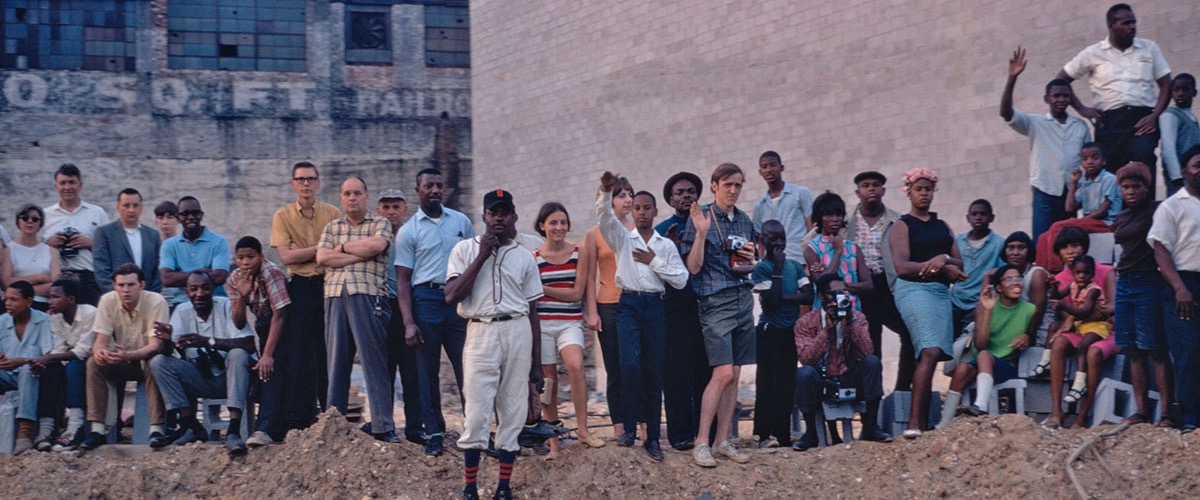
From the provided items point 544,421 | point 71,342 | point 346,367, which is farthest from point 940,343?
point 71,342

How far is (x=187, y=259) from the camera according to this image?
9.85 m

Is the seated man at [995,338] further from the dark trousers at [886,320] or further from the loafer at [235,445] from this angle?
the loafer at [235,445]

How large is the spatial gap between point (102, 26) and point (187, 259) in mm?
15333

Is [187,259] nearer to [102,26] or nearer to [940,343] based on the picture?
[940,343]

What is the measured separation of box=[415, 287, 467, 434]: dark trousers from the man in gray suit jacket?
103 inches

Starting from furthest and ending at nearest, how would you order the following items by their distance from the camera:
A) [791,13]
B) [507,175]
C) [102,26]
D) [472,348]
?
[102,26] < [507,175] < [791,13] < [472,348]

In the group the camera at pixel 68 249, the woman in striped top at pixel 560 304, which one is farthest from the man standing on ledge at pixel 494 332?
the camera at pixel 68 249

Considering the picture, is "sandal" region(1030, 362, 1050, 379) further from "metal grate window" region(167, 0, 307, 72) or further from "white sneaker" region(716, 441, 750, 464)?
"metal grate window" region(167, 0, 307, 72)

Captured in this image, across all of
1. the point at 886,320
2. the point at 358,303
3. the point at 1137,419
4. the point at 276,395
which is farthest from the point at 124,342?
the point at 1137,419

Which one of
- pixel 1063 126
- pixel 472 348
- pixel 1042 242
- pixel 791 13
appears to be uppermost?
pixel 791 13

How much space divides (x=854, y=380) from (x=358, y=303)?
345cm

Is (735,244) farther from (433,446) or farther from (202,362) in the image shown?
(202,362)

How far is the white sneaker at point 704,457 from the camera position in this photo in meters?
8.60

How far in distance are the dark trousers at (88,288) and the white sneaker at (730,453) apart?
5270 mm
